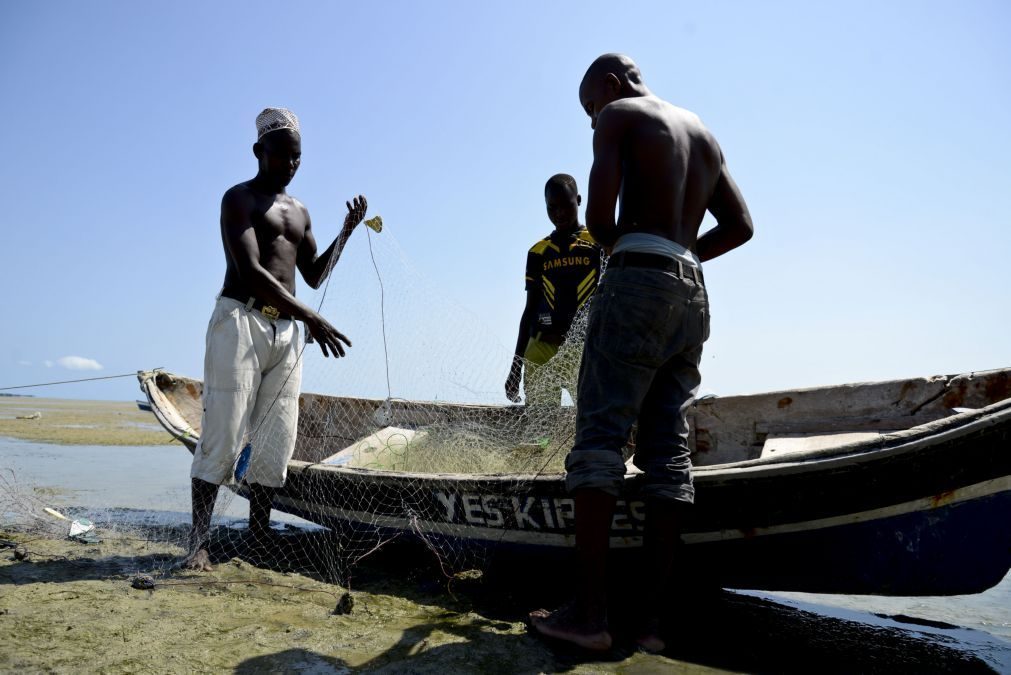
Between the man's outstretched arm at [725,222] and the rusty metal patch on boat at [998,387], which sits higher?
the man's outstretched arm at [725,222]

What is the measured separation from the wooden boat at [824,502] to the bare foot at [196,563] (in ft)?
2.70

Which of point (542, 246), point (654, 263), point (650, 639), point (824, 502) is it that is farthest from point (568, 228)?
point (650, 639)

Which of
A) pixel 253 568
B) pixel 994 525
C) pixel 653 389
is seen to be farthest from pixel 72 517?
pixel 994 525

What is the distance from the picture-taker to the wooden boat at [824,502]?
8.55 feet

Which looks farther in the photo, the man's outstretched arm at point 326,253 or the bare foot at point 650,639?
the man's outstretched arm at point 326,253

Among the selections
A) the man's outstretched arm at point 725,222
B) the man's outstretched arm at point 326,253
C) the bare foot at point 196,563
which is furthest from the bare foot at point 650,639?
the man's outstretched arm at point 326,253

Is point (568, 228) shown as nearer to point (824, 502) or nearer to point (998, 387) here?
point (998, 387)

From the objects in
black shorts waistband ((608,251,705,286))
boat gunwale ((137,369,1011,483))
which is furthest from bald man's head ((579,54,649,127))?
boat gunwale ((137,369,1011,483))

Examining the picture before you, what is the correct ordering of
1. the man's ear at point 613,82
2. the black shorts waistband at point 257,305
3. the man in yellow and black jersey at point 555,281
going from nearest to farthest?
1. the man's ear at point 613,82
2. the black shorts waistband at point 257,305
3. the man in yellow and black jersey at point 555,281

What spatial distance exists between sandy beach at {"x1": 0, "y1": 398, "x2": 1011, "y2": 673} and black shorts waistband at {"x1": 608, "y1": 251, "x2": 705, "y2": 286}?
4.88ft

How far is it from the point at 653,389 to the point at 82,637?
96.4 inches

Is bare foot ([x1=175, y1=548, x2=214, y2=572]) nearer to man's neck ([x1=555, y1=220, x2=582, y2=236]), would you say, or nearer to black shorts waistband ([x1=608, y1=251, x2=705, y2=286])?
black shorts waistband ([x1=608, y1=251, x2=705, y2=286])

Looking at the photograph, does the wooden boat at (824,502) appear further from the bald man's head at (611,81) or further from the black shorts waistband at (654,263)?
the bald man's head at (611,81)

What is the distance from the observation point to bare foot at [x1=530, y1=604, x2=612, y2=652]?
2.51 meters
